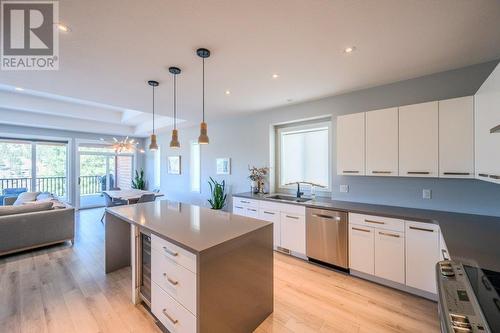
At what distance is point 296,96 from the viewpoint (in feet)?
10.7

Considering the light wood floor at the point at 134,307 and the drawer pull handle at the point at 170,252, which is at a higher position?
the drawer pull handle at the point at 170,252

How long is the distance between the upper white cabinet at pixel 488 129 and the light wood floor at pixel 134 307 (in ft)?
4.72

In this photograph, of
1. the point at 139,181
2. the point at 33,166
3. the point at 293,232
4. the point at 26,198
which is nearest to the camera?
the point at 293,232

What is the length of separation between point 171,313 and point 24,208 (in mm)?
3578

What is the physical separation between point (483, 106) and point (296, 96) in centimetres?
207

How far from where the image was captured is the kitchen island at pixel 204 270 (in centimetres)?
139

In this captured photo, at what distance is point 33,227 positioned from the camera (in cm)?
335

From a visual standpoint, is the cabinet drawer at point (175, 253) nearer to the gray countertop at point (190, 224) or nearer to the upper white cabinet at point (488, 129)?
the gray countertop at point (190, 224)

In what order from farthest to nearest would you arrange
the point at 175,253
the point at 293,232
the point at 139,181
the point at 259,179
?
the point at 139,181 → the point at 259,179 → the point at 293,232 → the point at 175,253

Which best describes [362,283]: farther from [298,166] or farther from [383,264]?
[298,166]

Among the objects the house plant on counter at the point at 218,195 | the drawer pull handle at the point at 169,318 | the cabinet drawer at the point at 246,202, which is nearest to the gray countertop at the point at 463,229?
the cabinet drawer at the point at 246,202

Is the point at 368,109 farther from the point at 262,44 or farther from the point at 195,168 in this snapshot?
the point at 195,168

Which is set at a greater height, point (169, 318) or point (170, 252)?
point (170, 252)

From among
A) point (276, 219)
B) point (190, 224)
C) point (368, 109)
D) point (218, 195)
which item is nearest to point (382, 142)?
point (368, 109)
